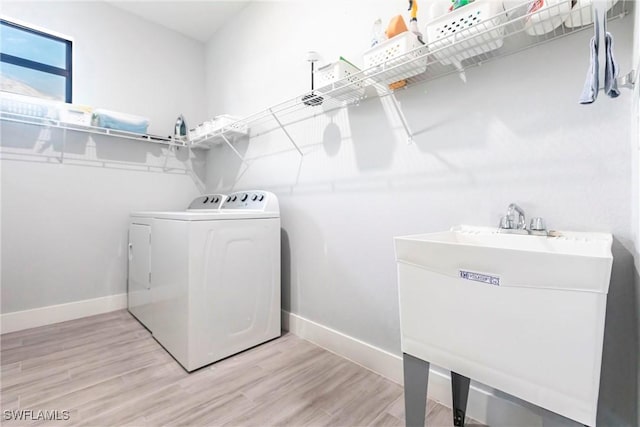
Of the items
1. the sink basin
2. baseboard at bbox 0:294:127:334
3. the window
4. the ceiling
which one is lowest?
baseboard at bbox 0:294:127:334

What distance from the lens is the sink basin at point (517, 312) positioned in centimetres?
65

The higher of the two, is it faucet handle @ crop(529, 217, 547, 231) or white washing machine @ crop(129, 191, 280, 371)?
faucet handle @ crop(529, 217, 547, 231)

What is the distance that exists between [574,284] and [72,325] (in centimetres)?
302

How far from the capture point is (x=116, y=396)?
4.46ft

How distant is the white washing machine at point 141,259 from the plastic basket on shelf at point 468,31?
72.6 inches

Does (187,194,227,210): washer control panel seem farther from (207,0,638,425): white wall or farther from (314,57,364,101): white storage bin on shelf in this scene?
(314,57,364,101): white storage bin on shelf

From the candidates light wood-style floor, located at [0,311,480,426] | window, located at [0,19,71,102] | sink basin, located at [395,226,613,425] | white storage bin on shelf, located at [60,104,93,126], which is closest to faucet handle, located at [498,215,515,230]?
sink basin, located at [395,226,613,425]

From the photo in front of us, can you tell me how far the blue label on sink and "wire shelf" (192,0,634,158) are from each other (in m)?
0.75

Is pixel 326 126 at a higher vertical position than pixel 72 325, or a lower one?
higher

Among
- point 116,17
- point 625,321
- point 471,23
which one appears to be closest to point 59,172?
point 116,17

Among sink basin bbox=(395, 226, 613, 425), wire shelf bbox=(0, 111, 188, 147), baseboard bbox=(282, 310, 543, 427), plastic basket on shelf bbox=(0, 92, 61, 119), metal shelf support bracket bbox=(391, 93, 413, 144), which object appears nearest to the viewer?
sink basin bbox=(395, 226, 613, 425)

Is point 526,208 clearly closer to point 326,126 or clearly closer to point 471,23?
point 471,23

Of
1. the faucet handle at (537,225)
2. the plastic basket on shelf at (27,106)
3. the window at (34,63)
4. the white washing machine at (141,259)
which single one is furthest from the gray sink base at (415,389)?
the window at (34,63)

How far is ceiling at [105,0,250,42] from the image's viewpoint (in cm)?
253
